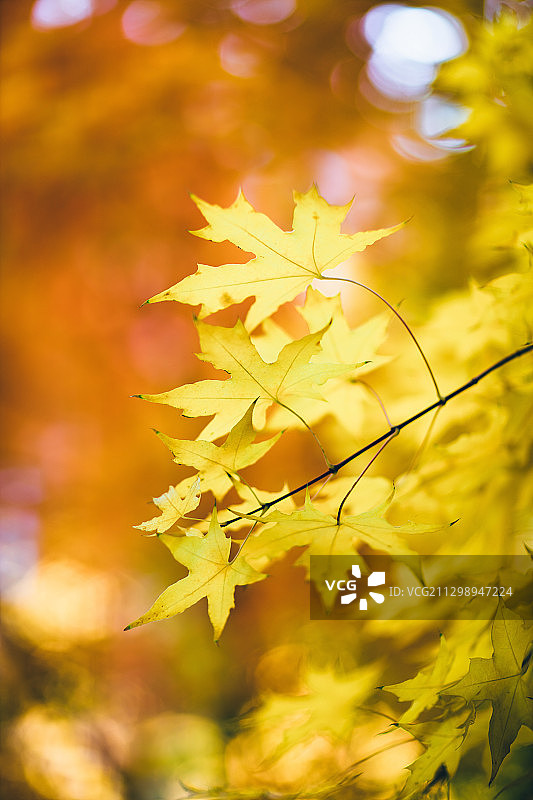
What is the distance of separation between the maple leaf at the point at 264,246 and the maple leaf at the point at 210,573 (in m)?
0.14

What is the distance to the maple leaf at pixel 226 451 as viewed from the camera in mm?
286

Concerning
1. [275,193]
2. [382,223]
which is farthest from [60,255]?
[382,223]

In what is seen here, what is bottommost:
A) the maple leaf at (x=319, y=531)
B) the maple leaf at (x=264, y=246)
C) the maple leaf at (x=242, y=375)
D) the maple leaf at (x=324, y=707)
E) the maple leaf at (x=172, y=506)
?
the maple leaf at (x=324, y=707)

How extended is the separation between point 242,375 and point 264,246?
0.29 feet

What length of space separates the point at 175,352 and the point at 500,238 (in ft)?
3.42

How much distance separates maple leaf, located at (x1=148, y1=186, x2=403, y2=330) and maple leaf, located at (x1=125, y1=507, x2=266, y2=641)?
0.46ft

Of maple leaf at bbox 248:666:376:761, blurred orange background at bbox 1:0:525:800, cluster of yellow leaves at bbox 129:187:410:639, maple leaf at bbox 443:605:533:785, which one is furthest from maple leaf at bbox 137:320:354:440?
blurred orange background at bbox 1:0:525:800

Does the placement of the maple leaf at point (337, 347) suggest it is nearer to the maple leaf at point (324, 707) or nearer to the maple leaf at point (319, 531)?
the maple leaf at point (319, 531)

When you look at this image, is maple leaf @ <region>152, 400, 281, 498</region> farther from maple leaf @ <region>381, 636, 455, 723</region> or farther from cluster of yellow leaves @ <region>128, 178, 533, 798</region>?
maple leaf @ <region>381, 636, 455, 723</region>

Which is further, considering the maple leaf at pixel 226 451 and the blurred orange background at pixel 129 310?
the blurred orange background at pixel 129 310

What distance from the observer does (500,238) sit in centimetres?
57

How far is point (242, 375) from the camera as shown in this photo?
0.31 metres

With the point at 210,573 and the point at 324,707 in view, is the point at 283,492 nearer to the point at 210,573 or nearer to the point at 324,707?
the point at 210,573

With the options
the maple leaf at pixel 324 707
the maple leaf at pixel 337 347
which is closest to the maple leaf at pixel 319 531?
the maple leaf at pixel 337 347
